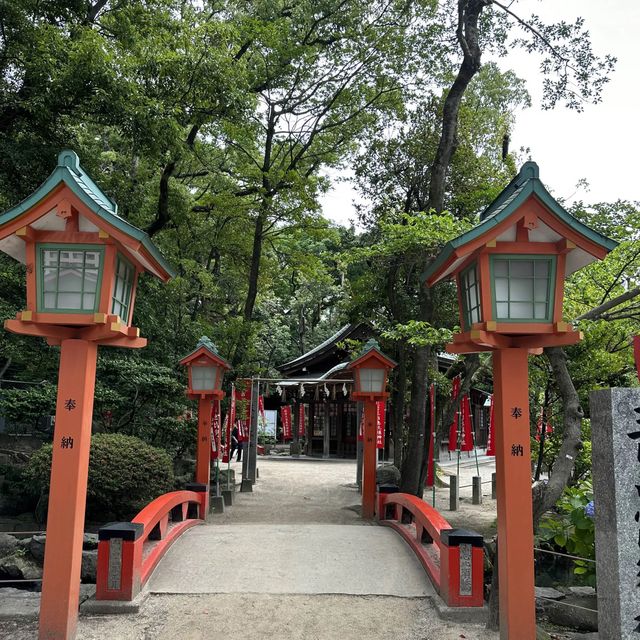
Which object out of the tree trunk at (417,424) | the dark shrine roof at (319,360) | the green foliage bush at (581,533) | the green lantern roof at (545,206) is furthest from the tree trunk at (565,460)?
the dark shrine roof at (319,360)

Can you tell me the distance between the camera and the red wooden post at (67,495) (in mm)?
5367

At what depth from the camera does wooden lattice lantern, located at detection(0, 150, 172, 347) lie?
546cm

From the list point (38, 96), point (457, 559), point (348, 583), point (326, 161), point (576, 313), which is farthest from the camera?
point (326, 161)

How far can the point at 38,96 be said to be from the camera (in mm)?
9867

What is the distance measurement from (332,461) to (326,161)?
14016 mm

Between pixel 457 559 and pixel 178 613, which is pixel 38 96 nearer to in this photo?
pixel 178 613

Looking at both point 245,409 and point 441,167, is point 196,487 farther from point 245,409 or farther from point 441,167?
point 245,409

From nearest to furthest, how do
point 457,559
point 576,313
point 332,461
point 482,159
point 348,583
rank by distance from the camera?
point 457,559, point 348,583, point 576,313, point 482,159, point 332,461

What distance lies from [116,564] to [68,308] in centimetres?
294

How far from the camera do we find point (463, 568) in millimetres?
6316

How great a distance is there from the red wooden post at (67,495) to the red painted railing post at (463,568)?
155 inches

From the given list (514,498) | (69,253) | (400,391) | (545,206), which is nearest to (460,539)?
(514,498)

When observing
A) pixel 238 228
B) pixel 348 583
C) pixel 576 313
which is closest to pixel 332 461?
pixel 238 228

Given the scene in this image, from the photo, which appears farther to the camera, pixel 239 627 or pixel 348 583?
pixel 348 583
